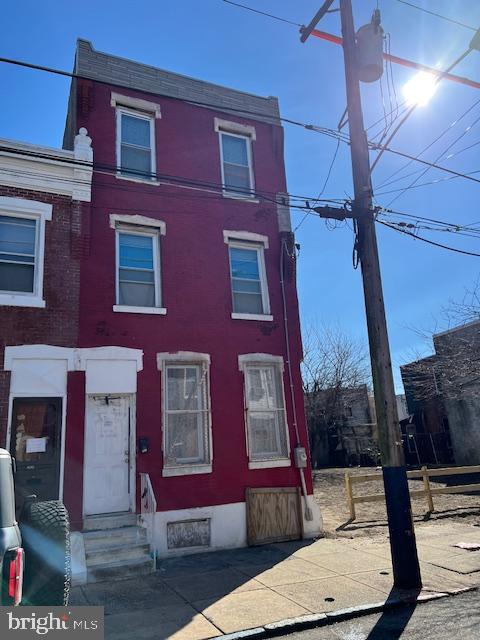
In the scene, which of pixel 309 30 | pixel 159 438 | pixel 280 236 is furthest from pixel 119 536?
pixel 309 30

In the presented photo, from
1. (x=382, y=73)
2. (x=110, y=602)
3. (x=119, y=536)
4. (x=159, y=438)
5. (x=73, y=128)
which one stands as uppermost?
(x=73, y=128)

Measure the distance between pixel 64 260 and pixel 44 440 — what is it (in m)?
3.59

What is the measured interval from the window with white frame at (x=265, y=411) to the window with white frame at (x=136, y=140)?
17.2 ft

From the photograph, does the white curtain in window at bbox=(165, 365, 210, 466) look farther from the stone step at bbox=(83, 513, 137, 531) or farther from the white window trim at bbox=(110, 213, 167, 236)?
the white window trim at bbox=(110, 213, 167, 236)

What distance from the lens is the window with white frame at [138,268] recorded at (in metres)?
10.7

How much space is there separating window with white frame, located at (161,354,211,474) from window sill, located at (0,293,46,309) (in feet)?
8.99

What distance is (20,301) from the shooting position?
948 centimetres

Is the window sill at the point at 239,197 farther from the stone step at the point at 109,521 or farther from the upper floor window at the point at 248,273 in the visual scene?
the stone step at the point at 109,521

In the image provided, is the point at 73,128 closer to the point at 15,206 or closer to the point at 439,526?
the point at 15,206

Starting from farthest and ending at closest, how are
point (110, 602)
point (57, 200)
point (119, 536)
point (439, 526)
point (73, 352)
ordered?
point (439, 526) < point (57, 200) < point (73, 352) < point (119, 536) < point (110, 602)

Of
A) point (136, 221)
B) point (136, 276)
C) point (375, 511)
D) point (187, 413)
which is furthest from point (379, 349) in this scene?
point (375, 511)

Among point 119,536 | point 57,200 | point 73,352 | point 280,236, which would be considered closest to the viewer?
point 119,536

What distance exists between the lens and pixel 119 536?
8664mm
